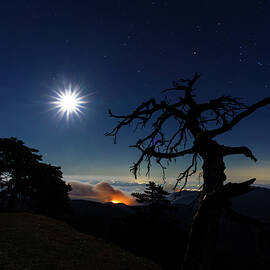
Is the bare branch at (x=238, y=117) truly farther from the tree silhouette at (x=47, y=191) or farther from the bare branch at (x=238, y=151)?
the tree silhouette at (x=47, y=191)

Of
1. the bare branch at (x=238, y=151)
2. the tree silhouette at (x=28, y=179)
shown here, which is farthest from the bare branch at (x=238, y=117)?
the tree silhouette at (x=28, y=179)

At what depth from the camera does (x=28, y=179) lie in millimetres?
26719

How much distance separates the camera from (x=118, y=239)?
2561 centimetres

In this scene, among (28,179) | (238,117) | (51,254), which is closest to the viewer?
(238,117)

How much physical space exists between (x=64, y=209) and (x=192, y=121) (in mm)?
33332

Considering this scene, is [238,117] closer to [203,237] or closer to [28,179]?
[203,237]

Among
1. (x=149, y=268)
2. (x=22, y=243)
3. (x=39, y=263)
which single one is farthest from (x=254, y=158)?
(x=22, y=243)

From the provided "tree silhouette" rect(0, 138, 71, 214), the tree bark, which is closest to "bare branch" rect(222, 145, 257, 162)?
the tree bark

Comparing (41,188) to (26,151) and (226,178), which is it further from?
(226,178)

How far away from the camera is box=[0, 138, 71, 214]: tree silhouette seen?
25.0 metres

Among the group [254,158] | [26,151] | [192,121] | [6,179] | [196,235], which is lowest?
[196,235]

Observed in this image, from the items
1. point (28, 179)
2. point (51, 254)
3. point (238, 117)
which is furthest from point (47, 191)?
point (238, 117)

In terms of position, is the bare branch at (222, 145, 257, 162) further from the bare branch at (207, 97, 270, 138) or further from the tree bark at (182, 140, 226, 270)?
the tree bark at (182, 140, 226, 270)

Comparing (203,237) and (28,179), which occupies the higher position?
(28,179)
